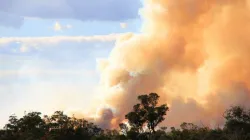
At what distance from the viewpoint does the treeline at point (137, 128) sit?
446 feet

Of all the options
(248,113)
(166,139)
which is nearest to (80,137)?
(166,139)

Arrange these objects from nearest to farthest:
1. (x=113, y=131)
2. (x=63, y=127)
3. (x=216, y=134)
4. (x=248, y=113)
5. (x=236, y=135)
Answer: (x=236, y=135)
(x=216, y=134)
(x=248, y=113)
(x=63, y=127)
(x=113, y=131)

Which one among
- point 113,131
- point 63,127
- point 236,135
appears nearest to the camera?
point 236,135

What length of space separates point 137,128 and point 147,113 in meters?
5.70

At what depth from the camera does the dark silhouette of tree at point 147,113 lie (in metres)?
149

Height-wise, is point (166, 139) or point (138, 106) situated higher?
point (138, 106)

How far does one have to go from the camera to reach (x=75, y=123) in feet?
546

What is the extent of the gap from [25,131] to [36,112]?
32.8 ft

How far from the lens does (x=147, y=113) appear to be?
14875 centimetres

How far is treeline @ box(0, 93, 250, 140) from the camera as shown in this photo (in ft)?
446

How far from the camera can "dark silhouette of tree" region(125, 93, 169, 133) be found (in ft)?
490

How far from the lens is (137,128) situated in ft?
488

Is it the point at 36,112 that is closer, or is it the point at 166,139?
the point at 166,139

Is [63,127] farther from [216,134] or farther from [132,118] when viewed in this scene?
[216,134]
